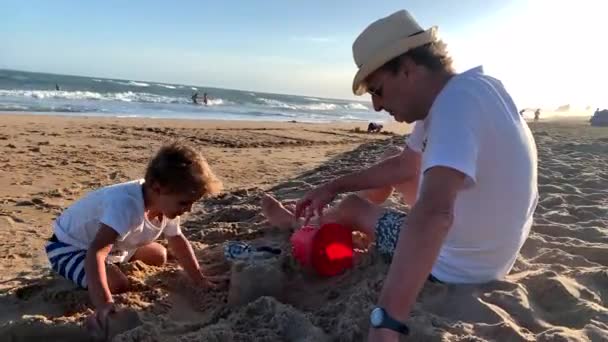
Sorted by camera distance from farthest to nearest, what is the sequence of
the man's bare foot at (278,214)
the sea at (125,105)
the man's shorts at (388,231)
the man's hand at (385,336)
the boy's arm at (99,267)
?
1. the sea at (125,105)
2. the man's bare foot at (278,214)
3. the man's shorts at (388,231)
4. the boy's arm at (99,267)
5. the man's hand at (385,336)

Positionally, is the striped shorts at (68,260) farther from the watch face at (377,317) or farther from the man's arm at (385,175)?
the watch face at (377,317)

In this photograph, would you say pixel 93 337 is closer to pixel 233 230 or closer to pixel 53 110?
pixel 233 230

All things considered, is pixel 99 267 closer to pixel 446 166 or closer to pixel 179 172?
pixel 179 172

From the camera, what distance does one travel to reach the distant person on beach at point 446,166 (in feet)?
5.04

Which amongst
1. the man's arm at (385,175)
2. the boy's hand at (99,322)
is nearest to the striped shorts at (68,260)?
the boy's hand at (99,322)

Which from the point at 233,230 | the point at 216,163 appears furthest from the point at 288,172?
the point at 233,230

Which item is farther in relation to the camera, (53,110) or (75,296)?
(53,110)

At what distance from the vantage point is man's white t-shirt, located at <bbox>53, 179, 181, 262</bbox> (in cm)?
272

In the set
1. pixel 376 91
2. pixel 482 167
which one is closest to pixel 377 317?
pixel 482 167

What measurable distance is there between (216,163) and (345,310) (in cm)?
551

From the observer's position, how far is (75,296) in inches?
108

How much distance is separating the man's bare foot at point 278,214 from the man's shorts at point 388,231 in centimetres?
87

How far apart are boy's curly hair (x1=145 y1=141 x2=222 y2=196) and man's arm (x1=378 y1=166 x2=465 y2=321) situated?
146 centimetres

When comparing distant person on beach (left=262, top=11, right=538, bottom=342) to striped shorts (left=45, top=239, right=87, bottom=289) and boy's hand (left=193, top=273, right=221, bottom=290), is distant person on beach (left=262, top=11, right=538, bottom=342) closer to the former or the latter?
boy's hand (left=193, top=273, right=221, bottom=290)
